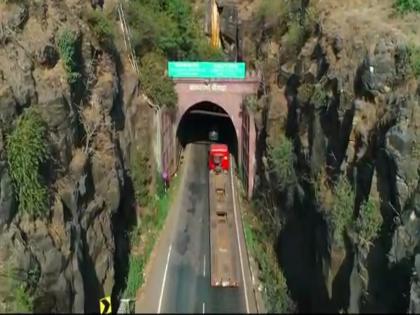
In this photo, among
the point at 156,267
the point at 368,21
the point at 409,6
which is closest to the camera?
the point at 409,6

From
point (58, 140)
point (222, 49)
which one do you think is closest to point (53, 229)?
point (58, 140)

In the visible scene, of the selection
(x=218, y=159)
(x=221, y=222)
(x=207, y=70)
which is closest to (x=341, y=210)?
(x=221, y=222)

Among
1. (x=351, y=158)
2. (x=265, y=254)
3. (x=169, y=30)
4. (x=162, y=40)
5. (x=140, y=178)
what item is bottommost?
(x=265, y=254)

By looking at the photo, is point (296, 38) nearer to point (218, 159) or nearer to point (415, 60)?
point (218, 159)

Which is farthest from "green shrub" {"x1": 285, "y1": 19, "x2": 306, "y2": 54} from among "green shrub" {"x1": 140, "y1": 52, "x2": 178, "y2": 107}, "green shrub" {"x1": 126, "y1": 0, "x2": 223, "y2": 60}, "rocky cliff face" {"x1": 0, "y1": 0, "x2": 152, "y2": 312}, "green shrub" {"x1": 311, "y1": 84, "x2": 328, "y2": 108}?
"rocky cliff face" {"x1": 0, "y1": 0, "x2": 152, "y2": 312}

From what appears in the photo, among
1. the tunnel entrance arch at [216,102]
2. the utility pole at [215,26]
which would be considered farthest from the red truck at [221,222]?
the utility pole at [215,26]

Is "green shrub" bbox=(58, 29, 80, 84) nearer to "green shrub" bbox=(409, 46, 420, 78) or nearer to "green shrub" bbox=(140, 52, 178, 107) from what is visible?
"green shrub" bbox=(409, 46, 420, 78)
